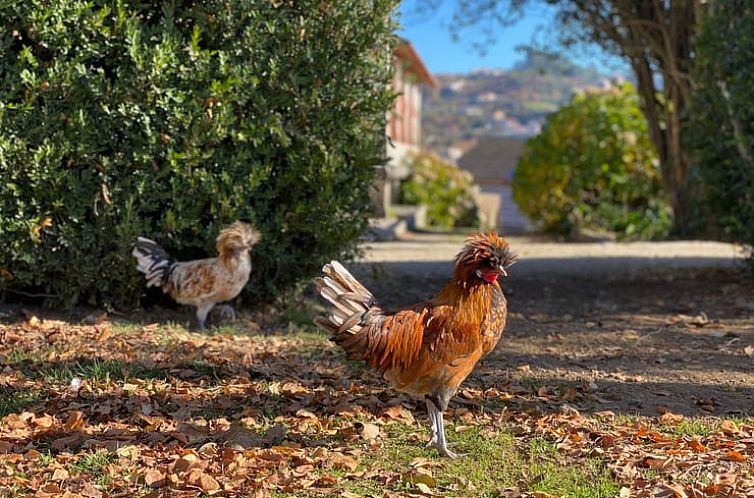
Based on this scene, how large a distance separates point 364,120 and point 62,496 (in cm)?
459

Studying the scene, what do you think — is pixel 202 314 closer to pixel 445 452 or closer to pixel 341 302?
pixel 341 302

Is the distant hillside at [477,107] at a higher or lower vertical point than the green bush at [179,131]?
higher

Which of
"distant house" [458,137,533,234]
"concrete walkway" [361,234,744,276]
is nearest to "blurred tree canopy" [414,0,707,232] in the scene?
"concrete walkway" [361,234,744,276]

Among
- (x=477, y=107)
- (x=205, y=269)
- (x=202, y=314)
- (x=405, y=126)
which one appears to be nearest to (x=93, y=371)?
(x=205, y=269)

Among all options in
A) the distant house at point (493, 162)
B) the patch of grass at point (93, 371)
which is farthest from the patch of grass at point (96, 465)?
the distant house at point (493, 162)

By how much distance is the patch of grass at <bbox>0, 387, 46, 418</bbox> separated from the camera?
513cm

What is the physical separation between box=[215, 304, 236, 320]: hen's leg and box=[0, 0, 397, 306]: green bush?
12.2 inches

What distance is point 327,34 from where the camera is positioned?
743cm

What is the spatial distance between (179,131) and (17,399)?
2662mm

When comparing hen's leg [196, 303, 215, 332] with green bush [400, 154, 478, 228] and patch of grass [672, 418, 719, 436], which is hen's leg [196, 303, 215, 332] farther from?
green bush [400, 154, 478, 228]

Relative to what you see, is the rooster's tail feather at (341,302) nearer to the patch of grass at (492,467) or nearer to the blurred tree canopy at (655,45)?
the patch of grass at (492,467)

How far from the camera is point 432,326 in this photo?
450 cm

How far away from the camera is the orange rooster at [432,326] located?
14.6ft

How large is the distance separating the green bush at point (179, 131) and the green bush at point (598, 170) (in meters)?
13.2
